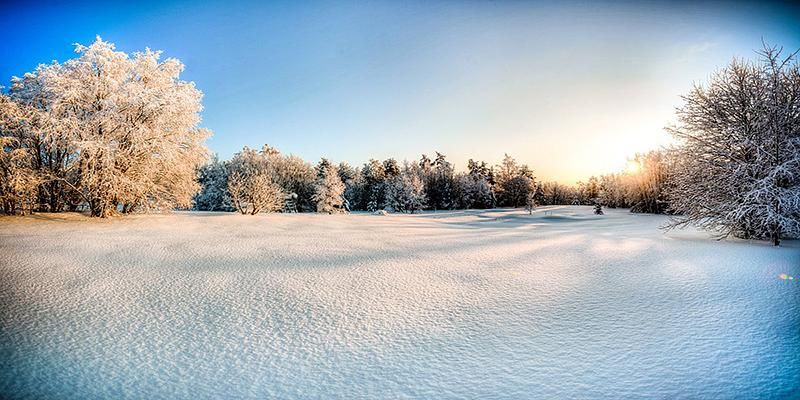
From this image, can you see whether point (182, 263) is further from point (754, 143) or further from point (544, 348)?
point (754, 143)

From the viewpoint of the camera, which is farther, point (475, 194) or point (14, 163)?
point (475, 194)

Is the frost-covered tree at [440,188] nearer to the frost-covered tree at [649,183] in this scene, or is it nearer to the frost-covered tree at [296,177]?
the frost-covered tree at [296,177]

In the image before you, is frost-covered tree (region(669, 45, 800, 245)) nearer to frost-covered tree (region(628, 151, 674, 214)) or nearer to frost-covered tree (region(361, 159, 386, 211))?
frost-covered tree (region(628, 151, 674, 214))

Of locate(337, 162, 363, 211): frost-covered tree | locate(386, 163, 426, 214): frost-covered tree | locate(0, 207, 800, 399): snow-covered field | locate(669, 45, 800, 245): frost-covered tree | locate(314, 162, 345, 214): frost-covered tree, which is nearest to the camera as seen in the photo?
locate(0, 207, 800, 399): snow-covered field

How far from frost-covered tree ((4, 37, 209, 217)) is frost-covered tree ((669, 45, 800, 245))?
20292 millimetres

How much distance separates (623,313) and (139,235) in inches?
502

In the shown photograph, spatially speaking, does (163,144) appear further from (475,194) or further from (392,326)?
(475,194)

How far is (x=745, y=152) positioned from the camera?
32.4 feet

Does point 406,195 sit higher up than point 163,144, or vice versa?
point 163,144

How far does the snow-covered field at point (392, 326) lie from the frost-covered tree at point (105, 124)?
6512 mm

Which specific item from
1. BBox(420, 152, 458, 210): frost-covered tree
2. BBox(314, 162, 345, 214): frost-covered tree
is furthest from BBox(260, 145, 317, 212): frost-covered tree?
BBox(420, 152, 458, 210): frost-covered tree

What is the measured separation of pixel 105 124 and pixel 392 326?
619 inches

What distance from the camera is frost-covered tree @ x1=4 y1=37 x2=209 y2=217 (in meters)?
12.6

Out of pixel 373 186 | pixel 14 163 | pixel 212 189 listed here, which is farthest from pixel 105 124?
pixel 373 186
